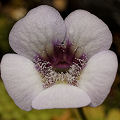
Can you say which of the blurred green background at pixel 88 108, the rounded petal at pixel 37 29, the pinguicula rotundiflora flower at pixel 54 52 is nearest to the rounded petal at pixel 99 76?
the pinguicula rotundiflora flower at pixel 54 52

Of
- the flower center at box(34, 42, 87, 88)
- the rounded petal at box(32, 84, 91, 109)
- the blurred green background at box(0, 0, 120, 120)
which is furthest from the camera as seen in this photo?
the blurred green background at box(0, 0, 120, 120)

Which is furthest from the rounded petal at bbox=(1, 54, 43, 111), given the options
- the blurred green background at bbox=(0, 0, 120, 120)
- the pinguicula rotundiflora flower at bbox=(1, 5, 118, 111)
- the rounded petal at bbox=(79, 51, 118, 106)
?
the blurred green background at bbox=(0, 0, 120, 120)

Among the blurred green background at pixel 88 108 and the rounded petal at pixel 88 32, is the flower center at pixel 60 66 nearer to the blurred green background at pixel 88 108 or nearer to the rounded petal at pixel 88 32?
the rounded petal at pixel 88 32

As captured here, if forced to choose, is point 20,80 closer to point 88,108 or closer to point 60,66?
point 60,66

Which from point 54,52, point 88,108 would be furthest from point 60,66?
point 88,108

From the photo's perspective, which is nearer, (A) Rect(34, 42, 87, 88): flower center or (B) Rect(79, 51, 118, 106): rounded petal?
(B) Rect(79, 51, 118, 106): rounded petal

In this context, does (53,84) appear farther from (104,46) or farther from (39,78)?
(104,46)

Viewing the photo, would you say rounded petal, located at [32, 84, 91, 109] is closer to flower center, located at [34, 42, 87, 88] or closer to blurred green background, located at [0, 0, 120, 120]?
flower center, located at [34, 42, 87, 88]
